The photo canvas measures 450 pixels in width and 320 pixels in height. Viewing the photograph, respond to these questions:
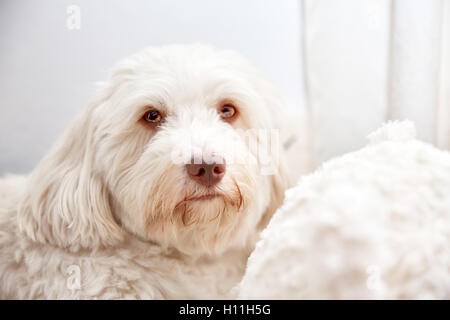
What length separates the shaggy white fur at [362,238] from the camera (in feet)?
1.61

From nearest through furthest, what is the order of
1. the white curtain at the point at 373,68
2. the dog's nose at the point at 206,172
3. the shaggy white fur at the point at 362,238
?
the shaggy white fur at the point at 362,238 < the dog's nose at the point at 206,172 < the white curtain at the point at 373,68

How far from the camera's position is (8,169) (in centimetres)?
110

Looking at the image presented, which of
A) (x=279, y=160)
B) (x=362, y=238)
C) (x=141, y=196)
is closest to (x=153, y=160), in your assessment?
(x=141, y=196)

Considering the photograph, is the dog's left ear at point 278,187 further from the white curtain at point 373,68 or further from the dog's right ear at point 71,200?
the dog's right ear at point 71,200

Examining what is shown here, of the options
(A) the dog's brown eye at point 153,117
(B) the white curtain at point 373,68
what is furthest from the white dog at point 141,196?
(B) the white curtain at point 373,68

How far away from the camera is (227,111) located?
103cm

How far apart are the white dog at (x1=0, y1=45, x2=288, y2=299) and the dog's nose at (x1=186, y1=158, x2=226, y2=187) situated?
0.04 metres

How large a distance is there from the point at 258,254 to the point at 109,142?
20.0 inches

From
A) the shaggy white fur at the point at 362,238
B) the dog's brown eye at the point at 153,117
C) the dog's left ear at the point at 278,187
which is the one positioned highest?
the dog's brown eye at the point at 153,117

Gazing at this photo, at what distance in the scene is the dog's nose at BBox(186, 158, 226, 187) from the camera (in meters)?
0.81

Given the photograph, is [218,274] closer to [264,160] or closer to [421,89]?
[264,160]

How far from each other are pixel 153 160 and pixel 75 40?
1.16 feet

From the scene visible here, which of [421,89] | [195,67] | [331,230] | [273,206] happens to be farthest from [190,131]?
[421,89]

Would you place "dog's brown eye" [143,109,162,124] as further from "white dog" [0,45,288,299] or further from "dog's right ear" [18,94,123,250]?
"dog's right ear" [18,94,123,250]
